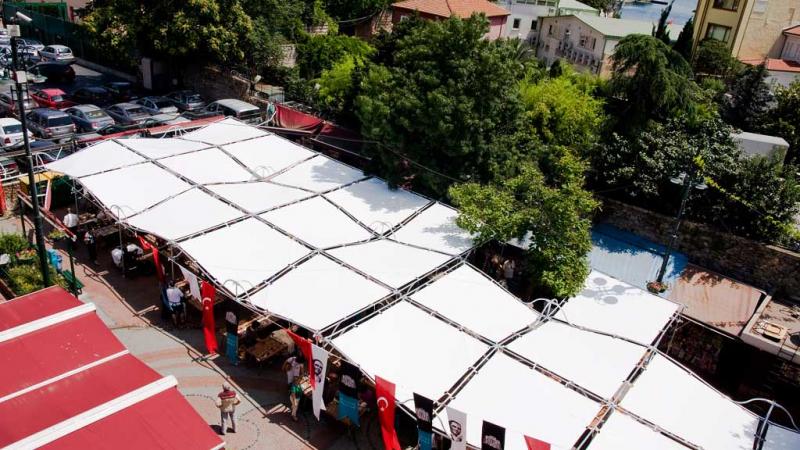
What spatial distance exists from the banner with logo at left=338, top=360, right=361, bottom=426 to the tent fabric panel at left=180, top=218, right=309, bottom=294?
3672 mm

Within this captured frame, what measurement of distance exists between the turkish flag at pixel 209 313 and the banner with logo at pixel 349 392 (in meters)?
4.16

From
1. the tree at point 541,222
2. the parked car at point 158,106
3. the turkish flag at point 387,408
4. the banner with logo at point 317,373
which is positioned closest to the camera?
the turkish flag at point 387,408

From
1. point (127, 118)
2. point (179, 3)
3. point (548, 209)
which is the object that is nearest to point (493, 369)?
point (548, 209)

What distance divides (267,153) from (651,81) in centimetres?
1398

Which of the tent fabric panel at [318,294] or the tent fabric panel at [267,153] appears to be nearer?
the tent fabric panel at [318,294]

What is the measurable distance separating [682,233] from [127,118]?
2518 centimetres

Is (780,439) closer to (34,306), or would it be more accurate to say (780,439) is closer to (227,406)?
(227,406)

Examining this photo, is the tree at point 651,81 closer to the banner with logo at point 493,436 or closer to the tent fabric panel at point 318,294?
the tent fabric panel at point 318,294

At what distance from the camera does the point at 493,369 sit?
1277 cm

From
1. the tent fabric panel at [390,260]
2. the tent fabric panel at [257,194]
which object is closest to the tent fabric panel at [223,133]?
the tent fabric panel at [257,194]

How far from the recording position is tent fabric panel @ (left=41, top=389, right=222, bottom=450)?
10.0 meters

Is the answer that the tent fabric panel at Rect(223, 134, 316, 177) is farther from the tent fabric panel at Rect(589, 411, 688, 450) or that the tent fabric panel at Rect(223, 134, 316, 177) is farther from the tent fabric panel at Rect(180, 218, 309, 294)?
the tent fabric panel at Rect(589, 411, 688, 450)

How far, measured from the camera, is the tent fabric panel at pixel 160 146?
21.0 metres

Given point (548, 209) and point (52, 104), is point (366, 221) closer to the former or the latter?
point (548, 209)
